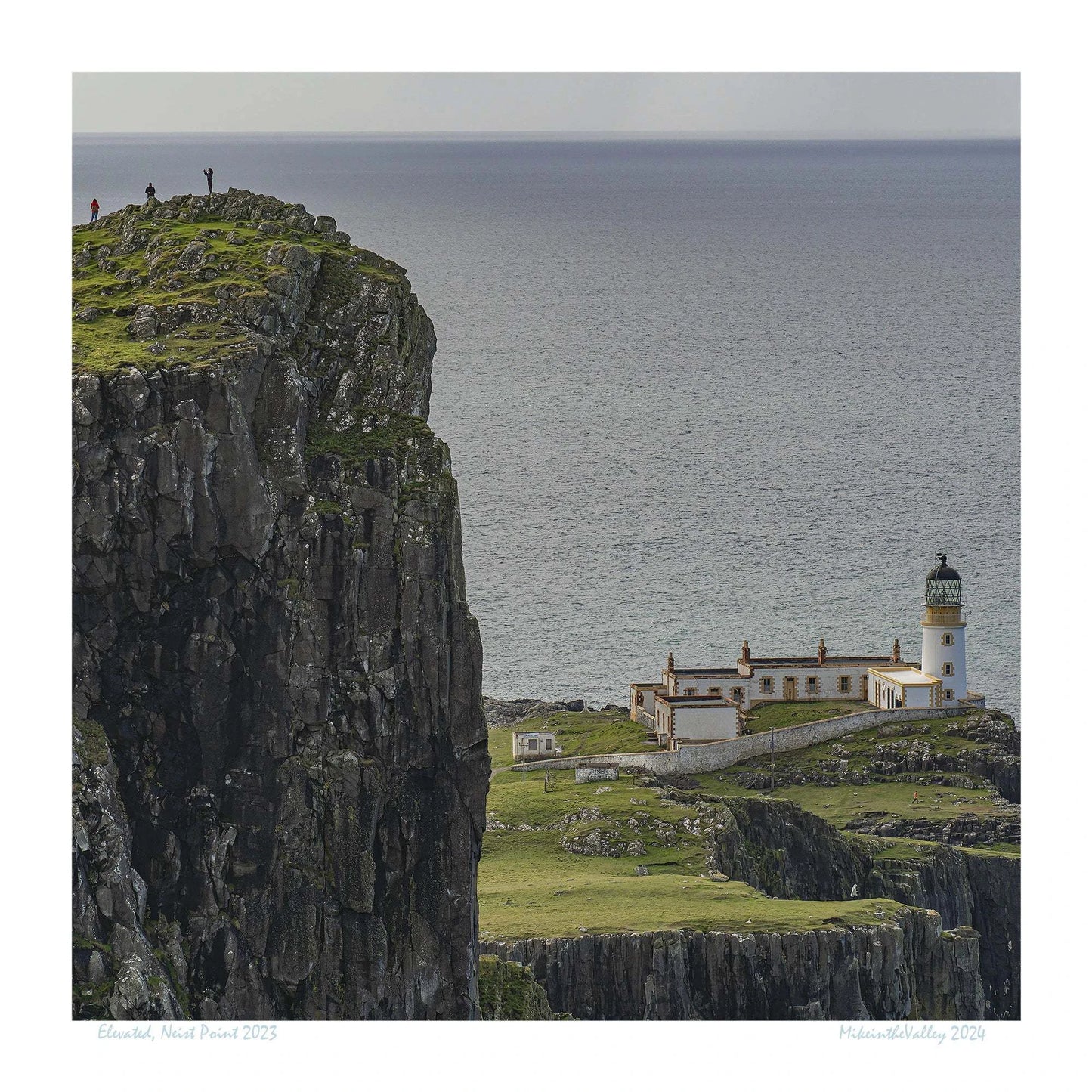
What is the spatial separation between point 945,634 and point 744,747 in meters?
19.0

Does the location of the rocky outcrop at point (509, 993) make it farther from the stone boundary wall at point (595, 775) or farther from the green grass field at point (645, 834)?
the stone boundary wall at point (595, 775)

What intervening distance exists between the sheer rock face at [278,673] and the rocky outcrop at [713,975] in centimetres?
2412

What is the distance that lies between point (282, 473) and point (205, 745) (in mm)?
8238

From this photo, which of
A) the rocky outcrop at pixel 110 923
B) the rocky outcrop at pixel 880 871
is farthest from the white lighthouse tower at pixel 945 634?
the rocky outcrop at pixel 110 923

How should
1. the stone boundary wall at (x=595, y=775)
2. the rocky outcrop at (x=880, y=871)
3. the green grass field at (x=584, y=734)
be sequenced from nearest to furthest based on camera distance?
the rocky outcrop at (x=880, y=871) < the stone boundary wall at (x=595, y=775) < the green grass field at (x=584, y=734)

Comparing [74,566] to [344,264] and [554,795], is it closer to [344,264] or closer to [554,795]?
[344,264]

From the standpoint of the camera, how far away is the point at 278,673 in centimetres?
7062

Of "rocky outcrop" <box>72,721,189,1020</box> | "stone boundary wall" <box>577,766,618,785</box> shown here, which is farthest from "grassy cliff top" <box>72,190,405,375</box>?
"stone boundary wall" <box>577,766,618,785</box>

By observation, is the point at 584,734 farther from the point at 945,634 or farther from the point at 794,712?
the point at 945,634

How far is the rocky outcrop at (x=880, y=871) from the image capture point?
127m

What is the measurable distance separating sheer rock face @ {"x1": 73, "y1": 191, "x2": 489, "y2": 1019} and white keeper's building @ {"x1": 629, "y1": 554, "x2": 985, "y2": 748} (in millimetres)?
85159

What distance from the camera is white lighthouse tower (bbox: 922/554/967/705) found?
16350cm

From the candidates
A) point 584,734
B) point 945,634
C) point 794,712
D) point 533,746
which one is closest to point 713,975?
point 533,746

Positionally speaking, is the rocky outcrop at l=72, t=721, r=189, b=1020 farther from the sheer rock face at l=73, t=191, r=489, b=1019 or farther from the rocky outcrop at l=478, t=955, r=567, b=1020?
the rocky outcrop at l=478, t=955, r=567, b=1020
